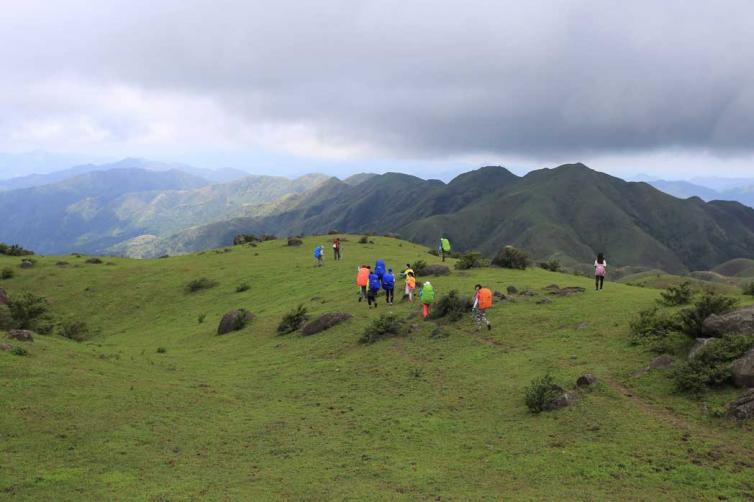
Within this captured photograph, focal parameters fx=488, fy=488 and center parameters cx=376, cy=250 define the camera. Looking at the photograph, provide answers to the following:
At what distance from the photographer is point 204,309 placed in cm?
4941

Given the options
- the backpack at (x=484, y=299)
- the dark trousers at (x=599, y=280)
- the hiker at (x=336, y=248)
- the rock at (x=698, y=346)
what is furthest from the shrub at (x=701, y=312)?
the hiker at (x=336, y=248)

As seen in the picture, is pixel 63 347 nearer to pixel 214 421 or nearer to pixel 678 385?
pixel 214 421

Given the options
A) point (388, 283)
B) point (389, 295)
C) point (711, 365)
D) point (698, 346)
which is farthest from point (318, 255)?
point (711, 365)

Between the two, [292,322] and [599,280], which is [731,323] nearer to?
[599,280]

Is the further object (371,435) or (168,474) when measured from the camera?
(371,435)

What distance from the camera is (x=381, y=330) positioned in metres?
30.8

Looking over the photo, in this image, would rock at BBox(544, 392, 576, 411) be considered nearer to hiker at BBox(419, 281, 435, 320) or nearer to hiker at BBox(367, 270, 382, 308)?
hiker at BBox(419, 281, 435, 320)

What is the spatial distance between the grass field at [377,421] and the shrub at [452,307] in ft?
3.74

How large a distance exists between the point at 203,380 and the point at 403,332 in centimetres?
1208

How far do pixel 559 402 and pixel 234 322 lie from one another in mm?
27740

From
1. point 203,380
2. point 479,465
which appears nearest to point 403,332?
point 203,380

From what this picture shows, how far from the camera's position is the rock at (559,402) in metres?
18.5

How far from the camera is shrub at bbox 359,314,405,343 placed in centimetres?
3052

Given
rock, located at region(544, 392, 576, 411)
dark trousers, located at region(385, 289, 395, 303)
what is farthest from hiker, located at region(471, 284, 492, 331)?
rock, located at region(544, 392, 576, 411)
